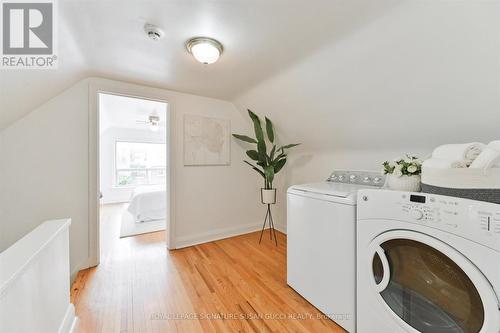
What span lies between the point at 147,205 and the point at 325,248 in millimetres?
3286

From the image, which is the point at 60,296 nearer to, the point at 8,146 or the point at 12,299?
the point at 12,299

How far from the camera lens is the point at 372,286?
3.87ft

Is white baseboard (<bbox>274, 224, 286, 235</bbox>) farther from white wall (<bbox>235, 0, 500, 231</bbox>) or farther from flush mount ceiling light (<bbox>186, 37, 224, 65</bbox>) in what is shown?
flush mount ceiling light (<bbox>186, 37, 224, 65</bbox>)

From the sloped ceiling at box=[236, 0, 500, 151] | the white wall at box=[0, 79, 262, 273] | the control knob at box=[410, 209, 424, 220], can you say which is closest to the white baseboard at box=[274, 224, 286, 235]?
the white wall at box=[0, 79, 262, 273]

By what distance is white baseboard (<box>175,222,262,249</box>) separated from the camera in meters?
2.63

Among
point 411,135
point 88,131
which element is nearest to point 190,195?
point 88,131

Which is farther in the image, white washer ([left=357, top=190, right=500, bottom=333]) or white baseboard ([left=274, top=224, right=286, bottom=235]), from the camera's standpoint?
white baseboard ([left=274, top=224, right=286, bottom=235])

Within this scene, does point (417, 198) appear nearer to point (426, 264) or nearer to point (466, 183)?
point (466, 183)

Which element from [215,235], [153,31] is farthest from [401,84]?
[215,235]

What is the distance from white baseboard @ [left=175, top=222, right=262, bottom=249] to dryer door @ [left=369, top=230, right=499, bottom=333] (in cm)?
215

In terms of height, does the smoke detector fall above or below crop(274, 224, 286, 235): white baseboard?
above

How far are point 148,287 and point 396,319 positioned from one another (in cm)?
192

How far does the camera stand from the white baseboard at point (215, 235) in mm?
2633

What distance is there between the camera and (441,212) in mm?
900
